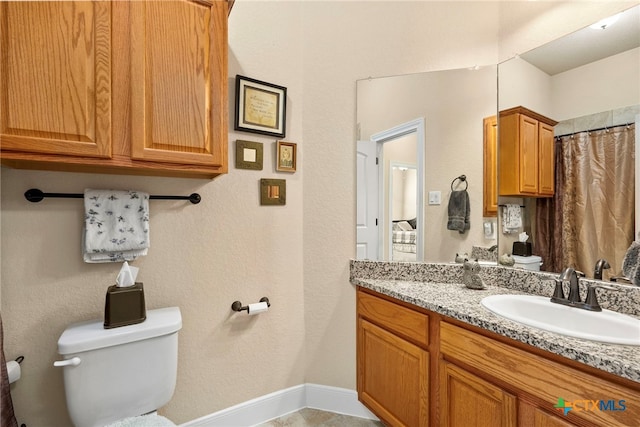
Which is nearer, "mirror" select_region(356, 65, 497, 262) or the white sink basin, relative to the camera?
the white sink basin

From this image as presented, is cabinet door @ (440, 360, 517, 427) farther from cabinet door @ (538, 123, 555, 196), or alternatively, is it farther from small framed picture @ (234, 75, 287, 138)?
small framed picture @ (234, 75, 287, 138)

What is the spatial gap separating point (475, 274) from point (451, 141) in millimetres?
754

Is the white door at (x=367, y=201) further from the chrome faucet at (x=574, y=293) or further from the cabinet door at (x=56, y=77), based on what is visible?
the cabinet door at (x=56, y=77)

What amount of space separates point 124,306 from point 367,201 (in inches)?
53.2

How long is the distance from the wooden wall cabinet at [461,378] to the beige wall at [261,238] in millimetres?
246

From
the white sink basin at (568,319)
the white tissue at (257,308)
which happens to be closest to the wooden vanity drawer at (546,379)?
the white sink basin at (568,319)

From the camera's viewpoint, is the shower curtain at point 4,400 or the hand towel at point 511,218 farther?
the hand towel at point 511,218

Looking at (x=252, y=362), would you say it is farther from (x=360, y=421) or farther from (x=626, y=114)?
(x=626, y=114)

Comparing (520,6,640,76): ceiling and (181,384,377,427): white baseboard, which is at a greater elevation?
(520,6,640,76): ceiling

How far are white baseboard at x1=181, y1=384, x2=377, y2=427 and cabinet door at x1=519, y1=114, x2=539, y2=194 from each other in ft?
5.09

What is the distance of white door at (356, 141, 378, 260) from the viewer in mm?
1792

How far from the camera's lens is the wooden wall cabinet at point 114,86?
3.20 feet

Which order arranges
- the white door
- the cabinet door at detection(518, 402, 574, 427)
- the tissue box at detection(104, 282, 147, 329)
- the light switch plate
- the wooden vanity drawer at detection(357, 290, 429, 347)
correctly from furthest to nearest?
the white door < the light switch plate < the wooden vanity drawer at detection(357, 290, 429, 347) < the tissue box at detection(104, 282, 147, 329) < the cabinet door at detection(518, 402, 574, 427)

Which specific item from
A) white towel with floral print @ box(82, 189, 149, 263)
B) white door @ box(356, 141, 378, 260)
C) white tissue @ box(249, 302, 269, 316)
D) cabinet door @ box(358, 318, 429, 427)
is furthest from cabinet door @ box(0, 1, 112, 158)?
cabinet door @ box(358, 318, 429, 427)
